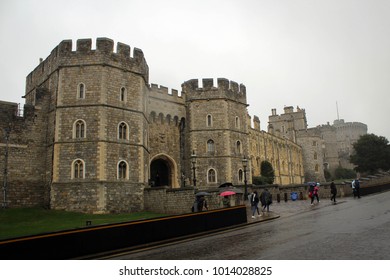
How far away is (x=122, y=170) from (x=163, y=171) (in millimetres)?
8668

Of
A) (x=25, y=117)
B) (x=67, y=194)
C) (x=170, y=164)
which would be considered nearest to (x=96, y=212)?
(x=67, y=194)

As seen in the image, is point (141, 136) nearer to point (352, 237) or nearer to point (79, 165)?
point (79, 165)

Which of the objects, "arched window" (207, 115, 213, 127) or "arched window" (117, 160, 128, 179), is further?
"arched window" (207, 115, 213, 127)

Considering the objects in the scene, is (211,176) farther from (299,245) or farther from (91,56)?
(299,245)

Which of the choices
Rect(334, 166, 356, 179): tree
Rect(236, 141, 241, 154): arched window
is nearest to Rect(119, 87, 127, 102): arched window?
Rect(236, 141, 241, 154): arched window

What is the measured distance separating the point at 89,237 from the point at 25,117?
1715cm

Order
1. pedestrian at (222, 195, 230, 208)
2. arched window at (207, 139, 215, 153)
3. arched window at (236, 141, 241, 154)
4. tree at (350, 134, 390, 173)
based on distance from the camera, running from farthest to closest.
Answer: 1. tree at (350, 134, 390, 173)
2. arched window at (236, 141, 241, 154)
3. arched window at (207, 139, 215, 153)
4. pedestrian at (222, 195, 230, 208)

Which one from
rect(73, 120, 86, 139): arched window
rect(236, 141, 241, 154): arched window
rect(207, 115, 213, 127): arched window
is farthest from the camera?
rect(236, 141, 241, 154): arched window

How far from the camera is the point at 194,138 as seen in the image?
32.9m

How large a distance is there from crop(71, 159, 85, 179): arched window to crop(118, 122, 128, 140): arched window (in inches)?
127

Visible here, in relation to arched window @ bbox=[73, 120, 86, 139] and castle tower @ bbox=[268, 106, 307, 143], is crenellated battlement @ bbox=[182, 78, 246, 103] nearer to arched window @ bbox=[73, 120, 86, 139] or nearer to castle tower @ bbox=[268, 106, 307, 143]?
arched window @ bbox=[73, 120, 86, 139]

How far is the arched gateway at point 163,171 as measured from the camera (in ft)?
107

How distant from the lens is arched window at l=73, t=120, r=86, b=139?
24.5m

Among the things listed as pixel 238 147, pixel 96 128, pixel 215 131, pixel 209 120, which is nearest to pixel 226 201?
pixel 96 128
